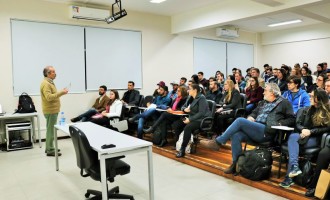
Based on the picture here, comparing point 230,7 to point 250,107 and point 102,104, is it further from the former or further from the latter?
point 102,104

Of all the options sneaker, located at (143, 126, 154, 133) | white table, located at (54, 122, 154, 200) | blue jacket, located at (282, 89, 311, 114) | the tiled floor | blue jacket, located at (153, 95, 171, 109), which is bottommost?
the tiled floor

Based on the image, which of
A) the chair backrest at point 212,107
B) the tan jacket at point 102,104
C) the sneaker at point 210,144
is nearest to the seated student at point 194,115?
the chair backrest at point 212,107

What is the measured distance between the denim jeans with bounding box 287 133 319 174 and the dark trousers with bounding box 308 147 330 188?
0.21 metres

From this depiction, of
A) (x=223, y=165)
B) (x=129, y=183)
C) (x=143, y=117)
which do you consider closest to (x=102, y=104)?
(x=143, y=117)

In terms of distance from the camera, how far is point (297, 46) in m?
9.85

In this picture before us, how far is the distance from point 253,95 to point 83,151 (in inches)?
148

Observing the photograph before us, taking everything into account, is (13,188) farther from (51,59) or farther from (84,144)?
(51,59)

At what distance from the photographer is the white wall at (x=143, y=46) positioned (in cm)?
567

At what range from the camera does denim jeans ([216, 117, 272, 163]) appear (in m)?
3.55

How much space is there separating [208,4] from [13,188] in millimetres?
5309

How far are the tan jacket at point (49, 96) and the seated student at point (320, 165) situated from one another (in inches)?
143

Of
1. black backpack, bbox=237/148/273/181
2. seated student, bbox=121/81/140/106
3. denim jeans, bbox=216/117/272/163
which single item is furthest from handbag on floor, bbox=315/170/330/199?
seated student, bbox=121/81/140/106

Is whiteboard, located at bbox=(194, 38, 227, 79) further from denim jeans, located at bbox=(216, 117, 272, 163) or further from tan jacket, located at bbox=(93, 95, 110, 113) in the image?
denim jeans, located at bbox=(216, 117, 272, 163)

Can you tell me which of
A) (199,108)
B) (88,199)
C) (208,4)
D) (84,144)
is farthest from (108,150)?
(208,4)
